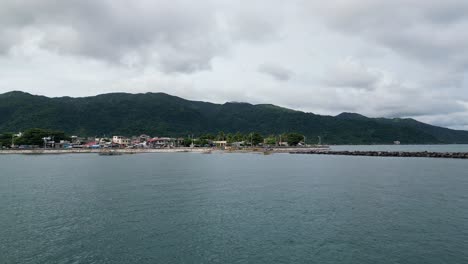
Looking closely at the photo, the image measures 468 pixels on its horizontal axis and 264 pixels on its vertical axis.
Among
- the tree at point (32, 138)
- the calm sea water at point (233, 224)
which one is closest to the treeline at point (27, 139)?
the tree at point (32, 138)

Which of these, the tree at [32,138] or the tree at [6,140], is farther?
the tree at [6,140]

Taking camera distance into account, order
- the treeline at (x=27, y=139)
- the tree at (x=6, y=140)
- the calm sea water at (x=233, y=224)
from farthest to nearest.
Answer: the tree at (x=6, y=140) → the treeline at (x=27, y=139) → the calm sea water at (x=233, y=224)

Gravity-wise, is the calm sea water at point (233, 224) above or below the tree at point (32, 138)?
below

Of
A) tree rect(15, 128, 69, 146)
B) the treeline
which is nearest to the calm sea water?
tree rect(15, 128, 69, 146)

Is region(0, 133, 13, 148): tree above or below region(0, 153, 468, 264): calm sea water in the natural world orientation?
above

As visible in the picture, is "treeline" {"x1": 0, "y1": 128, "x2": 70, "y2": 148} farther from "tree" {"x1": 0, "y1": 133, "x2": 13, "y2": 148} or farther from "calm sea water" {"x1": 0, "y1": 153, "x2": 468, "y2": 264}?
"calm sea water" {"x1": 0, "y1": 153, "x2": 468, "y2": 264}

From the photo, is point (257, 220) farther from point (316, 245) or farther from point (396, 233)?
point (396, 233)

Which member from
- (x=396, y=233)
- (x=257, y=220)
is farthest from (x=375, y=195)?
(x=257, y=220)

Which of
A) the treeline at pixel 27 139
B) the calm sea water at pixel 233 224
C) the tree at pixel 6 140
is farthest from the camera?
the tree at pixel 6 140

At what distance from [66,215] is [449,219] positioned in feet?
112

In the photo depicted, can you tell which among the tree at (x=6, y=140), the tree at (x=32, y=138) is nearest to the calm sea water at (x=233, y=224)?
the tree at (x=32, y=138)

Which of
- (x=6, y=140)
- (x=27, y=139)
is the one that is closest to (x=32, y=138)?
(x=27, y=139)

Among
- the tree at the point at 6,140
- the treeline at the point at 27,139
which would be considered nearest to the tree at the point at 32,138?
the treeline at the point at 27,139

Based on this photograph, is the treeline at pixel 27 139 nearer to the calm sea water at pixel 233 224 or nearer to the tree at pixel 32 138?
the tree at pixel 32 138
